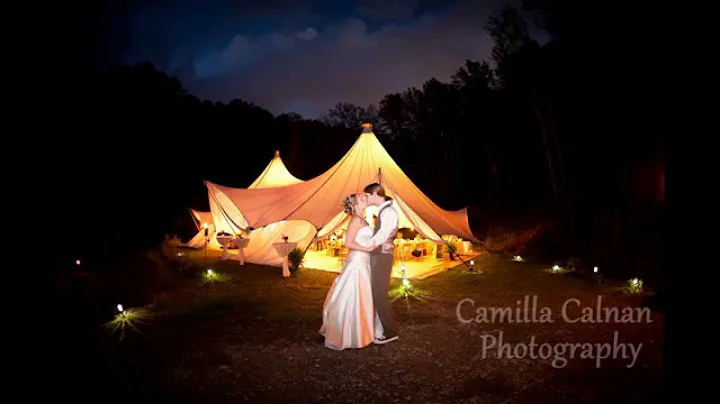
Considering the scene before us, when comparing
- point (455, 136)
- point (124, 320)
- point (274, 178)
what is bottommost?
point (124, 320)

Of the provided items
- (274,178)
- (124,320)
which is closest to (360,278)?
(124,320)

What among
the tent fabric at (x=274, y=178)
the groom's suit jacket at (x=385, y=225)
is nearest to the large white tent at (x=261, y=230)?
the tent fabric at (x=274, y=178)

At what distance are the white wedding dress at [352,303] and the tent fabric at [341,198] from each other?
12.7 ft

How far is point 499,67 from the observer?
20234 mm

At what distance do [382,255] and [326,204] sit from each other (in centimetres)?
449

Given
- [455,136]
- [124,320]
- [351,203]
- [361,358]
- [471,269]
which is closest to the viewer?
[361,358]

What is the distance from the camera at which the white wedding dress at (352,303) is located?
4754 mm

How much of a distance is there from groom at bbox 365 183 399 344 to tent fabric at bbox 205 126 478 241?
12.3 ft

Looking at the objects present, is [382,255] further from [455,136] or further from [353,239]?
[455,136]

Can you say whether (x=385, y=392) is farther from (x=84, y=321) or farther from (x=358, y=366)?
(x=84, y=321)

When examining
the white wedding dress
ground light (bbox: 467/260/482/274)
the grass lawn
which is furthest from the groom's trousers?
ground light (bbox: 467/260/482/274)

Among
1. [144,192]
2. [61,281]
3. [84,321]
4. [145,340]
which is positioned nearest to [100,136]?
[144,192]

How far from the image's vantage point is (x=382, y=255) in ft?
16.3

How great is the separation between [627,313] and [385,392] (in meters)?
4.01
